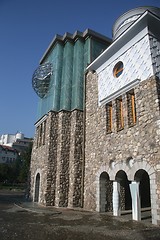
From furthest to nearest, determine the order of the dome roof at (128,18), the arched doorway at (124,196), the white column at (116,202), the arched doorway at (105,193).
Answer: the dome roof at (128,18) → the arched doorway at (124,196) → the arched doorway at (105,193) → the white column at (116,202)

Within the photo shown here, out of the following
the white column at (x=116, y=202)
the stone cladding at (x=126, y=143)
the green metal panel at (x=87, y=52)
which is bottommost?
the white column at (x=116, y=202)

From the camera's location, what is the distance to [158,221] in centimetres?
620

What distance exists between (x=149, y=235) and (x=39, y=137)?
33.3 ft

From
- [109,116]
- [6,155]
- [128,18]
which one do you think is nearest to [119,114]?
[109,116]

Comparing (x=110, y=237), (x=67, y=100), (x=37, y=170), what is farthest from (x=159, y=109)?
(x=37, y=170)

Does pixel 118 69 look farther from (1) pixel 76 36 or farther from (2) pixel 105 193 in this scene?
(2) pixel 105 193

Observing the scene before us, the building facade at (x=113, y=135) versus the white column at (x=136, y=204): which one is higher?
the building facade at (x=113, y=135)

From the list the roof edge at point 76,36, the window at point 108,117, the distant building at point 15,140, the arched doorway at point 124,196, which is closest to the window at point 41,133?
the window at point 108,117

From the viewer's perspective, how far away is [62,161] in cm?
1112

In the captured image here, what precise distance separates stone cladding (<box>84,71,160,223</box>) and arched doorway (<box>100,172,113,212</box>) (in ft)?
0.78

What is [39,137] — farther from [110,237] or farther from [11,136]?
[11,136]

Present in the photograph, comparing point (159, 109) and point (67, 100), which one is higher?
point (67, 100)

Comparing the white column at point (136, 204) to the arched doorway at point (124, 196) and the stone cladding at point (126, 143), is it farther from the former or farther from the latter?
the arched doorway at point (124, 196)

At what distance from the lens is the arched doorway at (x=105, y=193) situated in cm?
903
